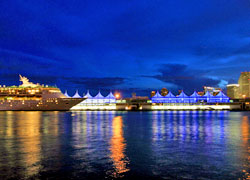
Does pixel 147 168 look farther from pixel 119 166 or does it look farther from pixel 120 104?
pixel 120 104

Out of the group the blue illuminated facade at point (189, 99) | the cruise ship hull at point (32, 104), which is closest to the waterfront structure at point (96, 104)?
the blue illuminated facade at point (189, 99)

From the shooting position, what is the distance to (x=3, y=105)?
225 feet

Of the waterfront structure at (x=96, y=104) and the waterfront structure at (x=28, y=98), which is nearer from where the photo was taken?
the waterfront structure at (x=28, y=98)

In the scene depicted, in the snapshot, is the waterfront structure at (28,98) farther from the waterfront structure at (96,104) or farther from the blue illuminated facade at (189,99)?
the blue illuminated facade at (189,99)

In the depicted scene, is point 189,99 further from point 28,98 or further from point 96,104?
point 28,98

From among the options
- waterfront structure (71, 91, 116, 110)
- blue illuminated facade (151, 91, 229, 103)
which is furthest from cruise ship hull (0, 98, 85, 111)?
blue illuminated facade (151, 91, 229, 103)

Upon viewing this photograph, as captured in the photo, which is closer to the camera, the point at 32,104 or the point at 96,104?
the point at 32,104

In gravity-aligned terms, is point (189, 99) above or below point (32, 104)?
above

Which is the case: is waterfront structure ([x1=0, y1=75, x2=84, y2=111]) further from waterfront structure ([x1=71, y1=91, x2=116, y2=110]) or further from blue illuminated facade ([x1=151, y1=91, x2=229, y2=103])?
blue illuminated facade ([x1=151, y1=91, x2=229, y2=103])

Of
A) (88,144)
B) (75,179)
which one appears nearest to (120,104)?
(88,144)

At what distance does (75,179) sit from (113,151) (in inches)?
180

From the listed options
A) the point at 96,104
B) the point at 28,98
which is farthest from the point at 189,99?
the point at 28,98

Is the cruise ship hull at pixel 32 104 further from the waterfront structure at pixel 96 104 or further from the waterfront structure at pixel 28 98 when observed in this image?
the waterfront structure at pixel 96 104

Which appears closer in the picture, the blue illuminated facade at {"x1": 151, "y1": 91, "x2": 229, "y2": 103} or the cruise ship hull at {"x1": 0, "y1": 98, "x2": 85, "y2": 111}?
the cruise ship hull at {"x1": 0, "y1": 98, "x2": 85, "y2": 111}
